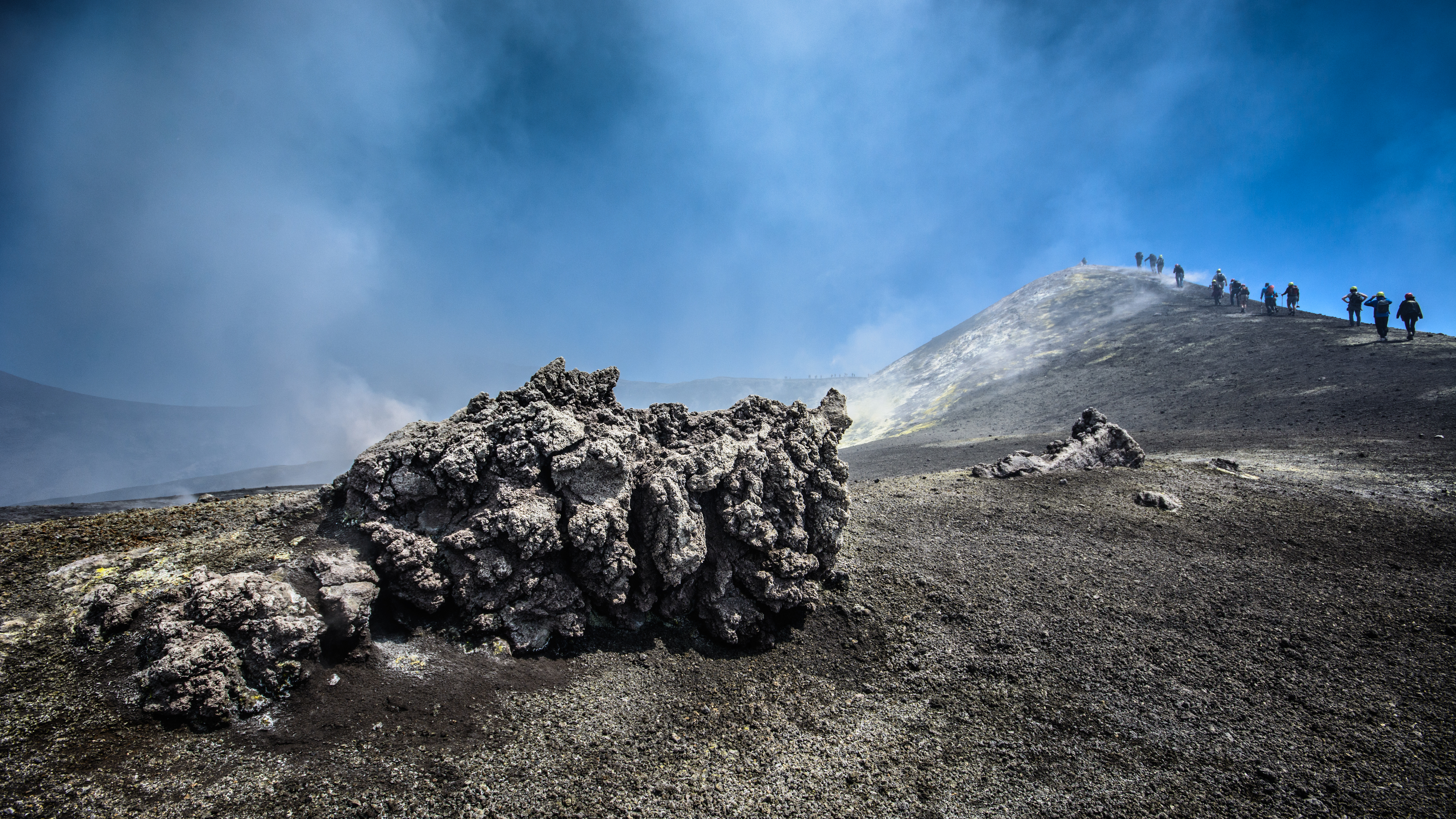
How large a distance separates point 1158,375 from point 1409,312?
9.78 m

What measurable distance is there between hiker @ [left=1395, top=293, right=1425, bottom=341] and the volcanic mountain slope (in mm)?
898

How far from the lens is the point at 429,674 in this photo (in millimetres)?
5512

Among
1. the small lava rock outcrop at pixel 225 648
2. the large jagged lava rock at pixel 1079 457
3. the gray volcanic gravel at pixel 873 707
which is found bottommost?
the gray volcanic gravel at pixel 873 707

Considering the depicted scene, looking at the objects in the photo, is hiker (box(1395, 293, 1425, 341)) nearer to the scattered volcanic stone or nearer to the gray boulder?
the scattered volcanic stone

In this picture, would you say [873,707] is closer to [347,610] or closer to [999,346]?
[347,610]

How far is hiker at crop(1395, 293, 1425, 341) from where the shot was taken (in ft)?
70.7

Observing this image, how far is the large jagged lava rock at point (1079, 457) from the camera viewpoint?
13.8 metres

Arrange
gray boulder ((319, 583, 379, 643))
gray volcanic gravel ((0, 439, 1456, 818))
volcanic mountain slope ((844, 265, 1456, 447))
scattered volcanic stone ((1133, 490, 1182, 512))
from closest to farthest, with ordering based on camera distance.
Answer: gray volcanic gravel ((0, 439, 1456, 818)) < gray boulder ((319, 583, 379, 643)) < scattered volcanic stone ((1133, 490, 1182, 512)) < volcanic mountain slope ((844, 265, 1456, 447))

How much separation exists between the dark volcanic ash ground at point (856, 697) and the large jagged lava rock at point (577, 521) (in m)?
0.41

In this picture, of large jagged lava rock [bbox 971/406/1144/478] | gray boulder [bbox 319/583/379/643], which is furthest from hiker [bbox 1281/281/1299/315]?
gray boulder [bbox 319/583/379/643]

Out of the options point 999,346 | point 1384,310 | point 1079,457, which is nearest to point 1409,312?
Result: point 1384,310

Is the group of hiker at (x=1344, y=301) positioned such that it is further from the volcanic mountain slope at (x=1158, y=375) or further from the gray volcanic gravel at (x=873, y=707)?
the gray volcanic gravel at (x=873, y=707)

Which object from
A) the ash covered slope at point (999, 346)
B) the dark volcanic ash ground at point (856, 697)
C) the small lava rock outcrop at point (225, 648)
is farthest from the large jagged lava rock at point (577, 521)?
the ash covered slope at point (999, 346)

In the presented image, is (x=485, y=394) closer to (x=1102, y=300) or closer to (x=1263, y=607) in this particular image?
(x=1263, y=607)
